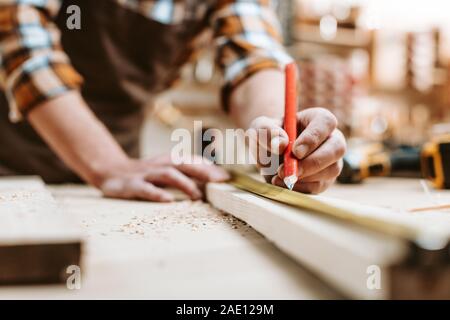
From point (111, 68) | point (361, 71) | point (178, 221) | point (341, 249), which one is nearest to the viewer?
point (341, 249)

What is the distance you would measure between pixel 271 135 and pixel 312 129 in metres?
0.04

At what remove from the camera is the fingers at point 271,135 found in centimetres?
47

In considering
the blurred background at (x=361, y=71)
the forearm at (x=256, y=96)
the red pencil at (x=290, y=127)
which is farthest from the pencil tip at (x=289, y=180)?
the blurred background at (x=361, y=71)

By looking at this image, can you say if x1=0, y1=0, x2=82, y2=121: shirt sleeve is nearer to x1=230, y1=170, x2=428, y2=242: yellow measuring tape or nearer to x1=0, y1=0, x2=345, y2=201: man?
x1=0, y1=0, x2=345, y2=201: man

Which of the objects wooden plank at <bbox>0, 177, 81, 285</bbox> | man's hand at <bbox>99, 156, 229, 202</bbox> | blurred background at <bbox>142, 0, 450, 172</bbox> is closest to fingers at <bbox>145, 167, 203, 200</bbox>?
man's hand at <bbox>99, 156, 229, 202</bbox>

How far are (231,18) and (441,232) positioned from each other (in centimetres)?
73

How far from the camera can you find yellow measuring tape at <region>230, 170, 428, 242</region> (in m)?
0.24

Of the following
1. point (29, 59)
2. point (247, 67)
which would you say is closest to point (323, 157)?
point (247, 67)

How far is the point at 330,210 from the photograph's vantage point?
0.32 meters

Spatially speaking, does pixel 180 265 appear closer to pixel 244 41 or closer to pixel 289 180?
pixel 289 180

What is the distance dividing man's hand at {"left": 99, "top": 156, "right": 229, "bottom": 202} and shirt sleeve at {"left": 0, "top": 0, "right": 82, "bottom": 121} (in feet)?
0.57

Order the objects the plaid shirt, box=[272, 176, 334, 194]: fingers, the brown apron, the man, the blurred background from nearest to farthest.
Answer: box=[272, 176, 334, 194]: fingers
the man
the plaid shirt
the brown apron
the blurred background
